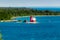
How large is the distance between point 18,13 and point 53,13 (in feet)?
47.3

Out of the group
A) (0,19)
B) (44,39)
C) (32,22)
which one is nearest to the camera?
(44,39)

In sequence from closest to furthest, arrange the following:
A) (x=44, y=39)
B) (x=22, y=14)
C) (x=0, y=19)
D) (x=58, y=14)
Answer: (x=44, y=39) < (x=0, y=19) < (x=22, y=14) < (x=58, y=14)

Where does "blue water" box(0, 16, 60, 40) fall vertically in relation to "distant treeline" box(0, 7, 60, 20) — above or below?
above

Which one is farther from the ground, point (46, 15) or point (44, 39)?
point (44, 39)

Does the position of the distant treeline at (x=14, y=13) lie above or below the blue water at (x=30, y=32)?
below

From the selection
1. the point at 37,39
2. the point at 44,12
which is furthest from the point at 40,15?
the point at 37,39

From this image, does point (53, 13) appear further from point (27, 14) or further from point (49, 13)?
point (27, 14)

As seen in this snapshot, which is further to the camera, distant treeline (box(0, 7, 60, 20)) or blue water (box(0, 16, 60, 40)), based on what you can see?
distant treeline (box(0, 7, 60, 20))

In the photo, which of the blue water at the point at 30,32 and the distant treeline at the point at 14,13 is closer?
the blue water at the point at 30,32

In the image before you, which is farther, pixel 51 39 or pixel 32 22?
pixel 32 22

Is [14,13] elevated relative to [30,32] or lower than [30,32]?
lower

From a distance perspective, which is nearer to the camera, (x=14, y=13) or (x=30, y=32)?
(x=30, y=32)

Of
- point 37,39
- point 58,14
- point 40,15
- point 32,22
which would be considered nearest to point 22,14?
point 40,15

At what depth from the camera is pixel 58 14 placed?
81312 millimetres
